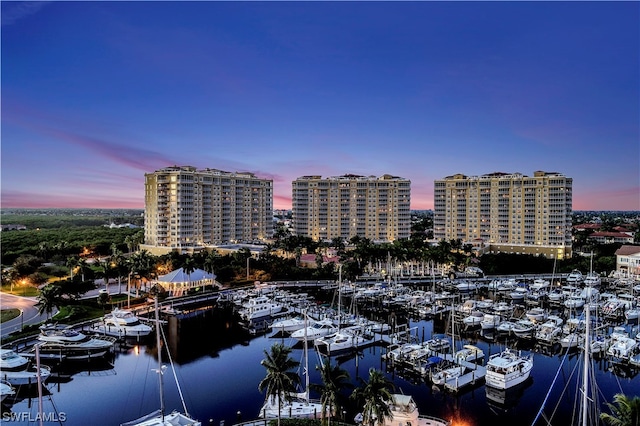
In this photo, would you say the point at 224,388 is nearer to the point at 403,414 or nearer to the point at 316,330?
the point at 316,330

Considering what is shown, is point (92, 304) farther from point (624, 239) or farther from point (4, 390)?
point (624, 239)

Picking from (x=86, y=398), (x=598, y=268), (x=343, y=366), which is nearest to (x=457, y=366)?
(x=343, y=366)

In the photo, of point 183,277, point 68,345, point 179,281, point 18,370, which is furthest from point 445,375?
point 183,277

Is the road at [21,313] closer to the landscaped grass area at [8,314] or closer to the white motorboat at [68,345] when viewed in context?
the landscaped grass area at [8,314]

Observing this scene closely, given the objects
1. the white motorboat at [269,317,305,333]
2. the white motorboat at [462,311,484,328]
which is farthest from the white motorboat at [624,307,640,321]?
the white motorboat at [269,317,305,333]

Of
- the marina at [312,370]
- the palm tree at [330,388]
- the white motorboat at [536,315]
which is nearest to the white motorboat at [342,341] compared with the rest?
the marina at [312,370]

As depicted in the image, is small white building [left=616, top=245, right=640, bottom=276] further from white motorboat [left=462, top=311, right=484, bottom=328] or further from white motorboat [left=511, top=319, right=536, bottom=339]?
white motorboat [left=462, top=311, right=484, bottom=328]
